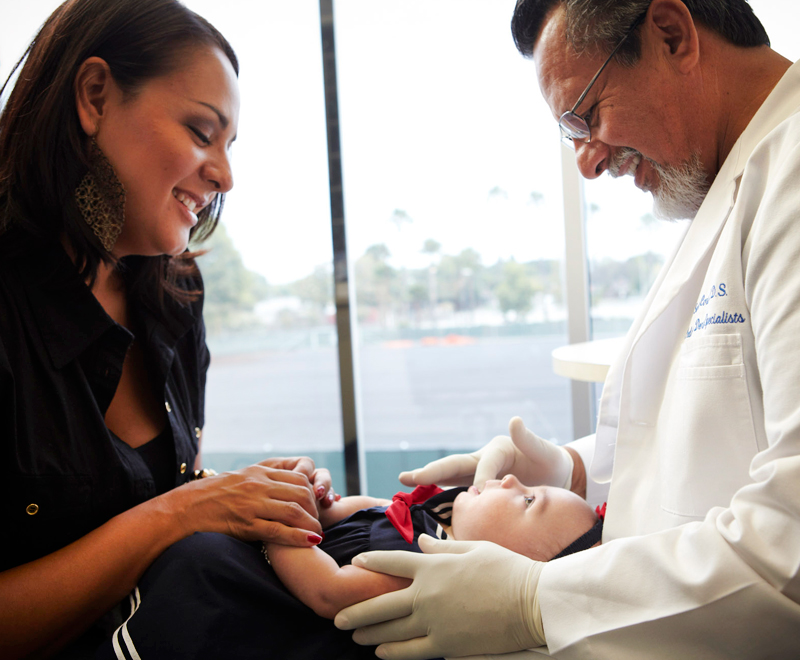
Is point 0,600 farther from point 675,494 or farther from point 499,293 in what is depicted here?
point 499,293

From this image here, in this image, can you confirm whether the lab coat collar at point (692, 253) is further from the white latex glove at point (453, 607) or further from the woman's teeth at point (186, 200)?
the woman's teeth at point (186, 200)

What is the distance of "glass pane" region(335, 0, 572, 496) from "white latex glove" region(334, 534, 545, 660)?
1.85m

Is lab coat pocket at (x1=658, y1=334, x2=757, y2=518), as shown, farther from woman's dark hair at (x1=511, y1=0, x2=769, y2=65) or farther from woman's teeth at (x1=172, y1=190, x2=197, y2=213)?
woman's teeth at (x1=172, y1=190, x2=197, y2=213)

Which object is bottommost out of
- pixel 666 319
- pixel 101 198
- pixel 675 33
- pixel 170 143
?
pixel 666 319

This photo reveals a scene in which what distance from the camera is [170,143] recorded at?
1.22 m

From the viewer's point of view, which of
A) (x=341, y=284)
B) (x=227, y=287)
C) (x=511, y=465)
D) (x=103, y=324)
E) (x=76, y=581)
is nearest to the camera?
(x=76, y=581)

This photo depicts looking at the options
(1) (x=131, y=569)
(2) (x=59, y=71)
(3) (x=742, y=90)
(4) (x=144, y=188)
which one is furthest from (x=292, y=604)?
(3) (x=742, y=90)

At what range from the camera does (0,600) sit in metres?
0.89

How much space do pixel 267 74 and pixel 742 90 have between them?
2244mm

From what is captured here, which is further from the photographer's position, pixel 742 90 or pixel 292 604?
pixel 742 90

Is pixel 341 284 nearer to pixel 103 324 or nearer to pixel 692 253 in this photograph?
pixel 103 324

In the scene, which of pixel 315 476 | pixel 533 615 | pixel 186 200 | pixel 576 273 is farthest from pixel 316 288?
pixel 533 615

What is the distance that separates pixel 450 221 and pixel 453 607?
2048 millimetres

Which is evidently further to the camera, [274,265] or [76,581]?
[274,265]
